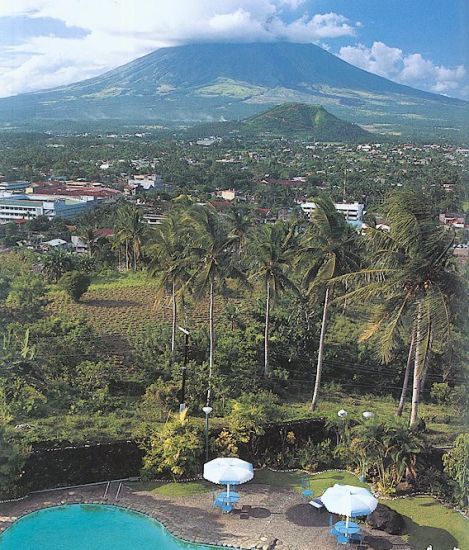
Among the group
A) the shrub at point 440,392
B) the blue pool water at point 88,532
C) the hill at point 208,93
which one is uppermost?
the hill at point 208,93

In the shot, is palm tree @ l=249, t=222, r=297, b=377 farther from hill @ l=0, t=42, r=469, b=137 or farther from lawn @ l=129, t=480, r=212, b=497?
hill @ l=0, t=42, r=469, b=137

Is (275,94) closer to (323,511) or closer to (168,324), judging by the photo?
(168,324)

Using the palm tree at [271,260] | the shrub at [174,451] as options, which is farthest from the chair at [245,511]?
the palm tree at [271,260]

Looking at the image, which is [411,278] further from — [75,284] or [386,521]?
[75,284]

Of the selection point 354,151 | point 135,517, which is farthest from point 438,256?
point 354,151

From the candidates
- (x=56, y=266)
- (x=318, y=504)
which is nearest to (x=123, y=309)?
(x=56, y=266)

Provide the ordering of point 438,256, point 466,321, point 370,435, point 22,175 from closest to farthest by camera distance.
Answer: point 466,321 → point 438,256 → point 370,435 → point 22,175

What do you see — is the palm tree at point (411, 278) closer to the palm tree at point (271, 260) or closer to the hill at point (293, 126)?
the palm tree at point (271, 260)
